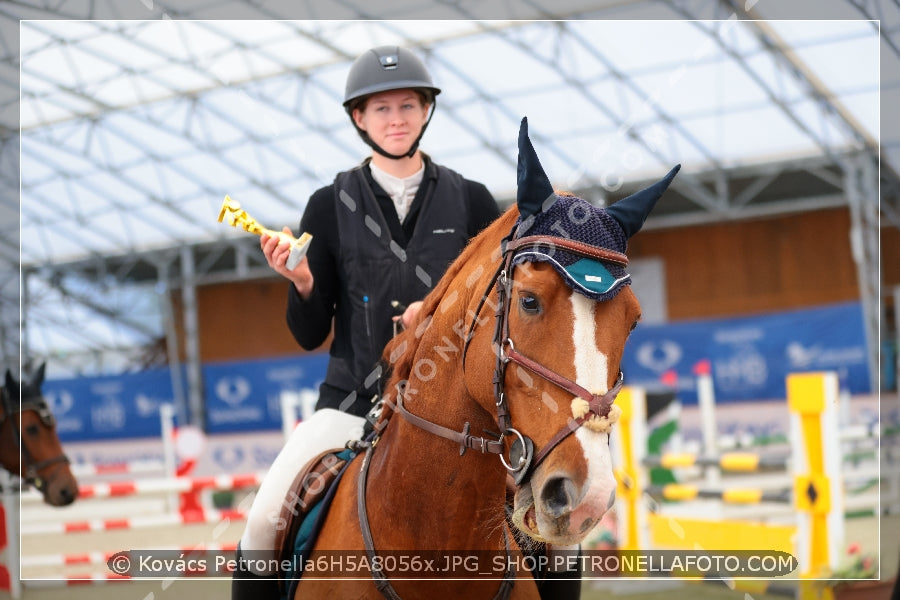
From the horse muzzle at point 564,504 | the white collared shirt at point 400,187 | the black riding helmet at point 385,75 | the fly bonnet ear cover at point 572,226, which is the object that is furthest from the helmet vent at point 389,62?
the horse muzzle at point 564,504

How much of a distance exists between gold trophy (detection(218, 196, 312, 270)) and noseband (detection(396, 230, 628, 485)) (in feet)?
1.90

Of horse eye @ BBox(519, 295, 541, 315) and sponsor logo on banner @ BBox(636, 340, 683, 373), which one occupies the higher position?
horse eye @ BBox(519, 295, 541, 315)

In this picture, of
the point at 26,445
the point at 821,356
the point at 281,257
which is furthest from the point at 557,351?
the point at 821,356

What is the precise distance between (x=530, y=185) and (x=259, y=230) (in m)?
0.80

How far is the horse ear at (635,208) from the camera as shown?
1.85 metres

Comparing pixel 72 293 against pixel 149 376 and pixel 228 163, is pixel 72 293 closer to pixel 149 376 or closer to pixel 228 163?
pixel 149 376

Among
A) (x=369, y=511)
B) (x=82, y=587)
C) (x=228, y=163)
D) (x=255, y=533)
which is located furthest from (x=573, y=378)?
(x=228, y=163)

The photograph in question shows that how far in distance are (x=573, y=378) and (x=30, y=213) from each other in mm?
24367

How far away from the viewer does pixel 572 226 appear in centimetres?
175

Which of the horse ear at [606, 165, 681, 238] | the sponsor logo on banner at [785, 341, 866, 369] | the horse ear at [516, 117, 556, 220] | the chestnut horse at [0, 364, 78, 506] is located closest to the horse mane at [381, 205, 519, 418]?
the horse ear at [516, 117, 556, 220]

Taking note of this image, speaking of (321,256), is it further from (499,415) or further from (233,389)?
(233,389)

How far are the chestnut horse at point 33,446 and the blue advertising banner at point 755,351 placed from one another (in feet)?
34.7

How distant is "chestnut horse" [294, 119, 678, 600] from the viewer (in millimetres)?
1591

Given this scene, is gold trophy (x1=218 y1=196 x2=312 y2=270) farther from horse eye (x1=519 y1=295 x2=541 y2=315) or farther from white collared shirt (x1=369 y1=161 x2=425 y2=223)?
horse eye (x1=519 y1=295 x2=541 y2=315)
